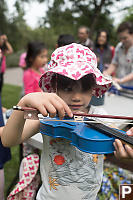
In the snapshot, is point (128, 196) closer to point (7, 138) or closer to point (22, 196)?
point (22, 196)

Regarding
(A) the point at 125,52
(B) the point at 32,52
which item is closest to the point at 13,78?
(B) the point at 32,52

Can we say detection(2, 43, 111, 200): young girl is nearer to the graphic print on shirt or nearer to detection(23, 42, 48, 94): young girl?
the graphic print on shirt

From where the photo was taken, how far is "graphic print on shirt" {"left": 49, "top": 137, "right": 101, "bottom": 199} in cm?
82

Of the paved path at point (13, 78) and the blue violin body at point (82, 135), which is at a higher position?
the paved path at point (13, 78)

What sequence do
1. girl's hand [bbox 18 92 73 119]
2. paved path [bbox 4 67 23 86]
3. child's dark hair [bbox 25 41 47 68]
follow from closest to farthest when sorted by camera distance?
girl's hand [bbox 18 92 73 119]
child's dark hair [bbox 25 41 47 68]
paved path [bbox 4 67 23 86]

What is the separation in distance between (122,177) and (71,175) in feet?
3.45

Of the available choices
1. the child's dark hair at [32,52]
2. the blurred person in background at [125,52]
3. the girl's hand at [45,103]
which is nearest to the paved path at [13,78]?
the child's dark hair at [32,52]

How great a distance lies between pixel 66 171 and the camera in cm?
82

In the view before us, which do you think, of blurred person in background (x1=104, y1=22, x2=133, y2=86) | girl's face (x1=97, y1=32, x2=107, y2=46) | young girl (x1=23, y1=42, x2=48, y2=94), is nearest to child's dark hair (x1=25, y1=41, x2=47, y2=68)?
young girl (x1=23, y1=42, x2=48, y2=94)

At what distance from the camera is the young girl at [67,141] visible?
30.2 inches

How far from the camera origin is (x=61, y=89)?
0.81m

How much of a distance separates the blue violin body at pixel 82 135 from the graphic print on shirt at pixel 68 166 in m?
0.10

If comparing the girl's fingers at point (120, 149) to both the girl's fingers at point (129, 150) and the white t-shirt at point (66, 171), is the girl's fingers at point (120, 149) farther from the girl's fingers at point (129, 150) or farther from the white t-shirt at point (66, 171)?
the white t-shirt at point (66, 171)

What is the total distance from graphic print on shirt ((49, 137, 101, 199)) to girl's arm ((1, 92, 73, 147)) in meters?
0.11
